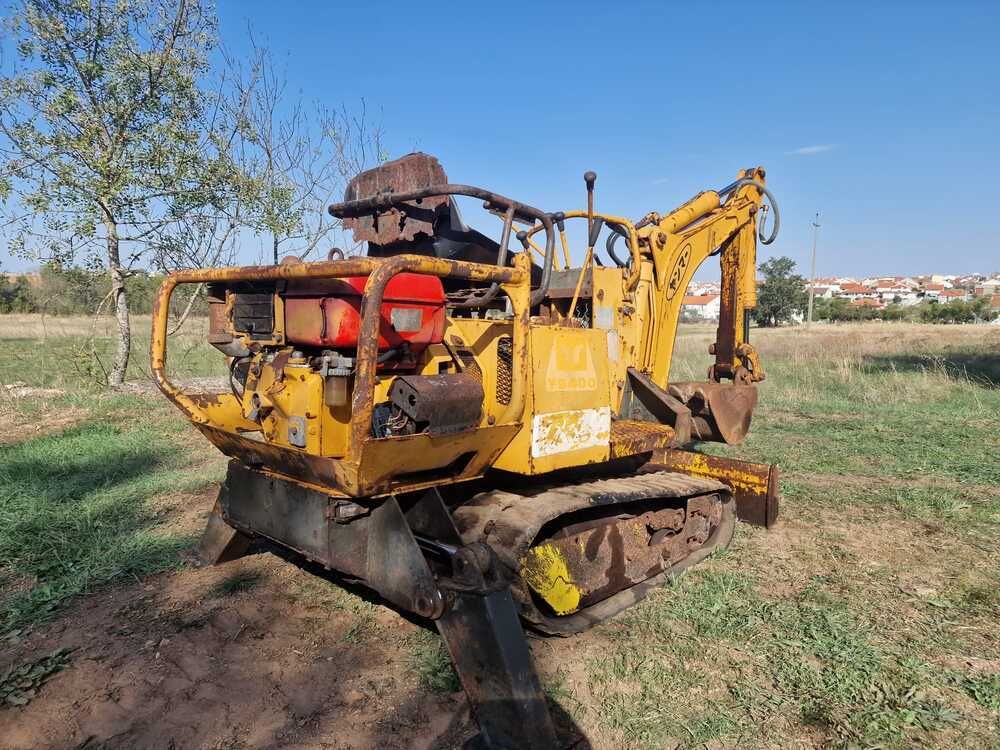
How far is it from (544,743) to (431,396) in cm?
152

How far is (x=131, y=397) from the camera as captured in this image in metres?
11.0

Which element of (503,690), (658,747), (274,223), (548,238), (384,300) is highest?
(274,223)

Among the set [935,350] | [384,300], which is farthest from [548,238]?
[935,350]

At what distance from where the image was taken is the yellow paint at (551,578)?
12.5 feet

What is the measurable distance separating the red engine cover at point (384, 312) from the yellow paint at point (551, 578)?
1355 mm

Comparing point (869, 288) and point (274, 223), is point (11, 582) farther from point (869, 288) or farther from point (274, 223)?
point (869, 288)

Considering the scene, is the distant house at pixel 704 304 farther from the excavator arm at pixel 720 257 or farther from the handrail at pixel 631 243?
the handrail at pixel 631 243

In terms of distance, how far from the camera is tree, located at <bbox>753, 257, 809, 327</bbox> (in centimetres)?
5275

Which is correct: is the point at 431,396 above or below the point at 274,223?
below

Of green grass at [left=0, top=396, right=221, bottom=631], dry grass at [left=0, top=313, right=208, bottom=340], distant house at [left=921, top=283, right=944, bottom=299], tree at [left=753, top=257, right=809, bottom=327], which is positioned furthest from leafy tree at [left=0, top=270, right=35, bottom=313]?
distant house at [left=921, top=283, right=944, bottom=299]

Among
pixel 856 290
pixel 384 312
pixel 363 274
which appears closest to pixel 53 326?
pixel 384 312

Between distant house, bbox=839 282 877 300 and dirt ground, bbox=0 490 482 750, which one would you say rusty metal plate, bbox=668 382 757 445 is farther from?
distant house, bbox=839 282 877 300

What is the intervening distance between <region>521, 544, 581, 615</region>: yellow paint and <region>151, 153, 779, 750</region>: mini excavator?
0.01 m

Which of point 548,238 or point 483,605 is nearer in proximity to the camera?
point 483,605
